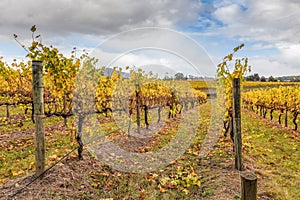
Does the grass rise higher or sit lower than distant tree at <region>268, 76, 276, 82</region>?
lower

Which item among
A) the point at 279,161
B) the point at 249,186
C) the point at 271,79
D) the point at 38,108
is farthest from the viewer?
the point at 271,79

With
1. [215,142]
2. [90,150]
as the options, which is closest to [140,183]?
[90,150]

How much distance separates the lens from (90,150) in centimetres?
634

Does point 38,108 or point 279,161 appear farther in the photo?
point 279,161

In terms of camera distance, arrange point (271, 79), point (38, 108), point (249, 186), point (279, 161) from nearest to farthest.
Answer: point (249, 186) → point (38, 108) → point (279, 161) → point (271, 79)

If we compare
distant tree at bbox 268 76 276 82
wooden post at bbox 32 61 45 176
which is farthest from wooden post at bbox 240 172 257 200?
distant tree at bbox 268 76 276 82

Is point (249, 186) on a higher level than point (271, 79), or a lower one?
lower

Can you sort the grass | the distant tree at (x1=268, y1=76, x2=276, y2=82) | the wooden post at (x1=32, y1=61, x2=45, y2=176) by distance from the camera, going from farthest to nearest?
the distant tree at (x1=268, y1=76, x2=276, y2=82)
the grass
the wooden post at (x1=32, y1=61, x2=45, y2=176)

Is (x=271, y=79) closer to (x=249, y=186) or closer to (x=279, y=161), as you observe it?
(x=279, y=161)

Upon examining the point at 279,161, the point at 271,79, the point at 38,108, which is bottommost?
the point at 279,161

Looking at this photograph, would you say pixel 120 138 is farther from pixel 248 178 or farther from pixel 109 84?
pixel 248 178

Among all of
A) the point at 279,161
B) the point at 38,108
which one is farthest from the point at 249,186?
the point at 279,161

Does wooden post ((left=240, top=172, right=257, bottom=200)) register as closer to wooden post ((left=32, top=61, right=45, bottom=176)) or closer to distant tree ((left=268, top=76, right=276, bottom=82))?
wooden post ((left=32, top=61, right=45, bottom=176))

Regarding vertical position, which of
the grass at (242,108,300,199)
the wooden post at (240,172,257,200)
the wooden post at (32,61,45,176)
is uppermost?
the wooden post at (32,61,45,176)
